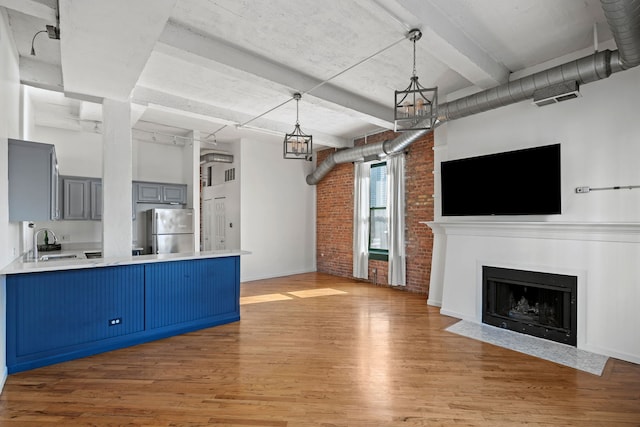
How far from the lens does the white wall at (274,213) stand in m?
7.65

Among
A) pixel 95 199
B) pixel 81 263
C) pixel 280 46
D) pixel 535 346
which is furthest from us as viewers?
pixel 95 199

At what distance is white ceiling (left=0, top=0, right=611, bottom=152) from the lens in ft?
8.61

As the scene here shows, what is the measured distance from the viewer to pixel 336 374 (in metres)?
3.04

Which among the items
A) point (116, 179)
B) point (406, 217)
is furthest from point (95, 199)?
point (406, 217)

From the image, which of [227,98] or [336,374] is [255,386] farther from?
[227,98]

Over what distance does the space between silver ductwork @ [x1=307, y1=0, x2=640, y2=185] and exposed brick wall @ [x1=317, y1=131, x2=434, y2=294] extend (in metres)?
0.93

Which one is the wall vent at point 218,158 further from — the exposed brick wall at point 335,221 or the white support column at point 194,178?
the exposed brick wall at point 335,221

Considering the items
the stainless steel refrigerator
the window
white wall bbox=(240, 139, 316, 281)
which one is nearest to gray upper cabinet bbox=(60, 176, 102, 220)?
the stainless steel refrigerator

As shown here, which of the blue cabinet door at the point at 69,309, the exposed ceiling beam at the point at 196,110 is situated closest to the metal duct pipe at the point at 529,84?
the exposed ceiling beam at the point at 196,110

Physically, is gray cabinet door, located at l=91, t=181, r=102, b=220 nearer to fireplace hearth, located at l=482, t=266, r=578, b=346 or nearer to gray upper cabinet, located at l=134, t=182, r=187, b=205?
gray upper cabinet, located at l=134, t=182, r=187, b=205

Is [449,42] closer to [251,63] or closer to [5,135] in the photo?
[251,63]

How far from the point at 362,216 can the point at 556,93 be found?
14.6 ft

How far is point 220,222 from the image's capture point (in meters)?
8.45

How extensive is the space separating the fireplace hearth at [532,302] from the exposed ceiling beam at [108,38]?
4740mm
